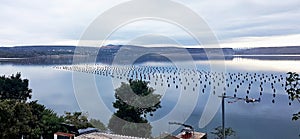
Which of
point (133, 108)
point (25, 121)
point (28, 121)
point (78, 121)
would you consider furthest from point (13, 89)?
point (25, 121)

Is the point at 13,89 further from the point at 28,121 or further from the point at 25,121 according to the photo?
the point at 25,121

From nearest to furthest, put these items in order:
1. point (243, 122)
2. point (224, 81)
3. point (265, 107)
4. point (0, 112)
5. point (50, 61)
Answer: point (0, 112)
point (243, 122)
point (265, 107)
point (224, 81)
point (50, 61)

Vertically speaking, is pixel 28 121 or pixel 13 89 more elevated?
pixel 13 89

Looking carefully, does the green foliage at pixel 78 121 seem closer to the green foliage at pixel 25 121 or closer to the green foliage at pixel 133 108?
the green foliage at pixel 25 121

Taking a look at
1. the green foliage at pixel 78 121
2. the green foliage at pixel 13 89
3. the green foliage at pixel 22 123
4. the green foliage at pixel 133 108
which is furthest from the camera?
the green foliage at pixel 13 89

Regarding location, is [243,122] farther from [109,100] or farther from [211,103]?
[109,100]

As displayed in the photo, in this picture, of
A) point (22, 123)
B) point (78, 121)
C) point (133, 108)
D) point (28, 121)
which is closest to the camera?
point (22, 123)

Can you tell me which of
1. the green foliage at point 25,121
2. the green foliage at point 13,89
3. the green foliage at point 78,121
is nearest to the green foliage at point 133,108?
the green foliage at point 78,121

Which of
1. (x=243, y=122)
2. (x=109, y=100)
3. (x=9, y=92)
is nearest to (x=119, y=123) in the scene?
(x=9, y=92)

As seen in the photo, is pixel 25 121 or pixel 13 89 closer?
pixel 25 121
